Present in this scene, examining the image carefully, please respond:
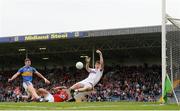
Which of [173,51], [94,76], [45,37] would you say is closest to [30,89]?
[94,76]

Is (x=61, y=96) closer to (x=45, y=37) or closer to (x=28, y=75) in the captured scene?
(x=28, y=75)

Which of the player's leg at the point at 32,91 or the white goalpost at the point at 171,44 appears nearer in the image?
the white goalpost at the point at 171,44

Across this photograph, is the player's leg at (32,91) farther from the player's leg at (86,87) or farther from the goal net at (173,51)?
the goal net at (173,51)

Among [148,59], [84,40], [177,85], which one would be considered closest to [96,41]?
[84,40]

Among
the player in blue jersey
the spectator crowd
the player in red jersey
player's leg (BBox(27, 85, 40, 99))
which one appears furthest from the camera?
the spectator crowd

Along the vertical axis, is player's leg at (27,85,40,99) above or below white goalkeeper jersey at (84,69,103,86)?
below

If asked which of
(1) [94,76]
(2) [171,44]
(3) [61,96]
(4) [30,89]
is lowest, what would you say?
(3) [61,96]

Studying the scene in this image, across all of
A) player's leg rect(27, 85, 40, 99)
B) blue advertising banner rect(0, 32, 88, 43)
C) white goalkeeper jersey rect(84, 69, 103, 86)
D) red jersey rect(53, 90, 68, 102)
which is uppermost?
blue advertising banner rect(0, 32, 88, 43)

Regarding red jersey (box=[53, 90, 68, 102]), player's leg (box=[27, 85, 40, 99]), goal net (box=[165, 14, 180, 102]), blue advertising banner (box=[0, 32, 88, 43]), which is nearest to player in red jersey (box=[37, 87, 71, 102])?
red jersey (box=[53, 90, 68, 102])

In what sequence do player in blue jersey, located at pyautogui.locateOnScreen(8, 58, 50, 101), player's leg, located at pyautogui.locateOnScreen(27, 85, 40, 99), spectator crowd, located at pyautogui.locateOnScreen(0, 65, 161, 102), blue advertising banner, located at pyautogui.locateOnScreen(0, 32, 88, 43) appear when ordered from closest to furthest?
player in blue jersey, located at pyautogui.locateOnScreen(8, 58, 50, 101) → player's leg, located at pyautogui.locateOnScreen(27, 85, 40, 99) → spectator crowd, located at pyautogui.locateOnScreen(0, 65, 161, 102) → blue advertising banner, located at pyautogui.locateOnScreen(0, 32, 88, 43)

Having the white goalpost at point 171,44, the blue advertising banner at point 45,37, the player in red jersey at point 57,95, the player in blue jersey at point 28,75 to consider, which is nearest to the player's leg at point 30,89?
the player in blue jersey at point 28,75

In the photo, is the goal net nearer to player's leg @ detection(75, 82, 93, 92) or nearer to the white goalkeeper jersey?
the white goalkeeper jersey

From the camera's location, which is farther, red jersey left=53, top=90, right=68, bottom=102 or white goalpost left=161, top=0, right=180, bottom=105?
red jersey left=53, top=90, right=68, bottom=102

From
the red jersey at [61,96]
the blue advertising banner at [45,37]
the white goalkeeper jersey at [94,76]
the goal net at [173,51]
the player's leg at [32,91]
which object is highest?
the blue advertising banner at [45,37]
